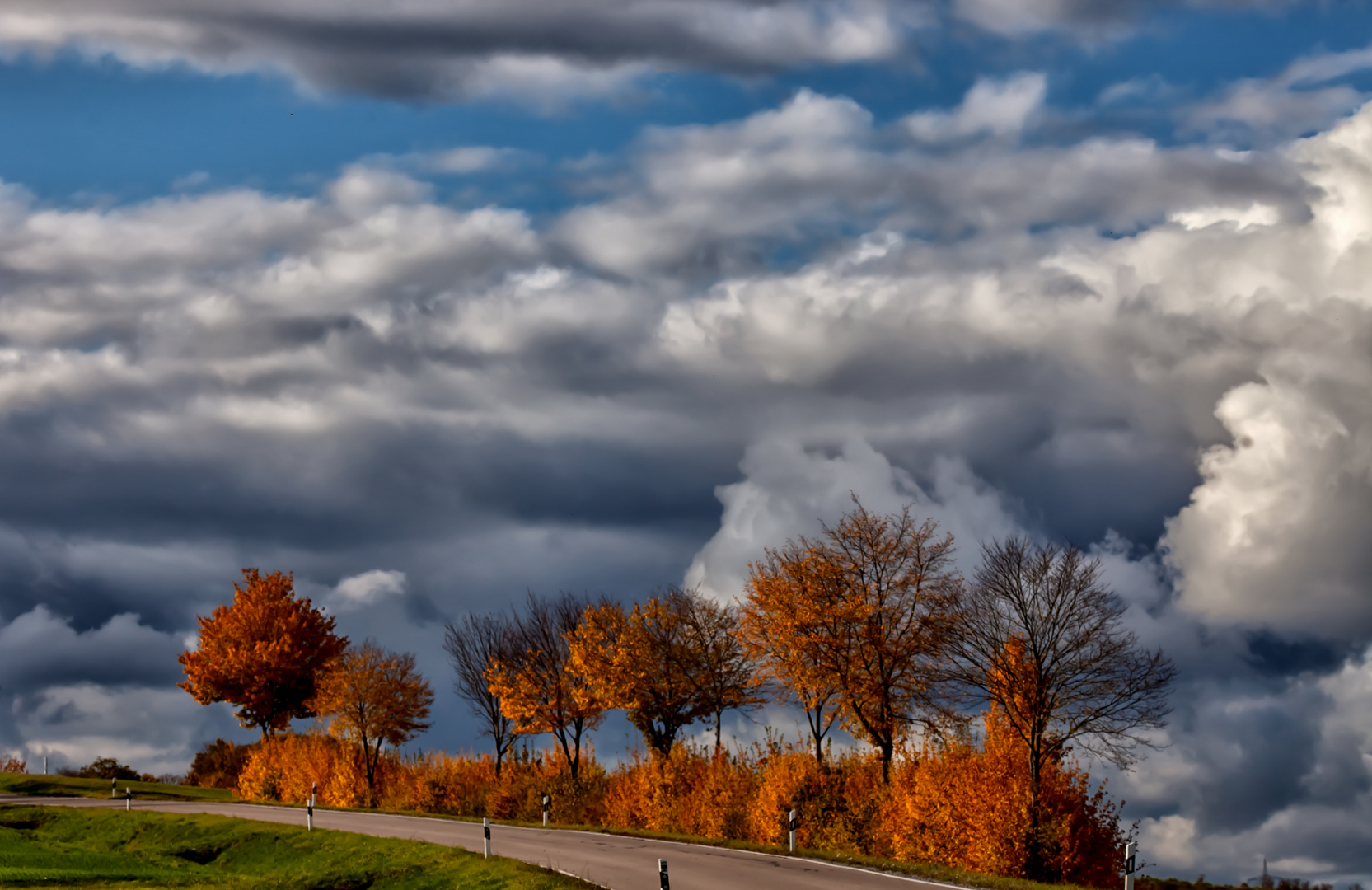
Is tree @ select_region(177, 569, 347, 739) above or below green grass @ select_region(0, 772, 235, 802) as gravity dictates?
above

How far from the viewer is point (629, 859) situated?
2955 cm

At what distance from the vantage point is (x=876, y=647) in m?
39.0

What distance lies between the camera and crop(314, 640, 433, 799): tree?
5834 centimetres

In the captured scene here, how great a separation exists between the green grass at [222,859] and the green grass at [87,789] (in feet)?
38.1

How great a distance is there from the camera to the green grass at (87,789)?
2387 inches

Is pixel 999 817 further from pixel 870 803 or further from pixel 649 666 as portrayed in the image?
pixel 649 666

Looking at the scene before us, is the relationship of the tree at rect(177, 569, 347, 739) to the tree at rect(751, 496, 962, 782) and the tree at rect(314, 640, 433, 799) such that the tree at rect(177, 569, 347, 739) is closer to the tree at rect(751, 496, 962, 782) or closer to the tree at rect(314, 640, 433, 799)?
the tree at rect(314, 640, 433, 799)

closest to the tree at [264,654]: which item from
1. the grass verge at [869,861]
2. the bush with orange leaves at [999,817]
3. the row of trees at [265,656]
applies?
the row of trees at [265,656]

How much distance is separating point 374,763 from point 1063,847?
3697 centimetres

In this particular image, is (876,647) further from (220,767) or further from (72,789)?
(220,767)

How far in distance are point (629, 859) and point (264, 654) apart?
154 feet

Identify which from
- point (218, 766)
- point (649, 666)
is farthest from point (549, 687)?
point (218, 766)

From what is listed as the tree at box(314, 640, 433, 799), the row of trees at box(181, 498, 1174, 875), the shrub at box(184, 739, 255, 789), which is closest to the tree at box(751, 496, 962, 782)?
the row of trees at box(181, 498, 1174, 875)

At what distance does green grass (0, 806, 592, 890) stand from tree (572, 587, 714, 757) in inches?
535
